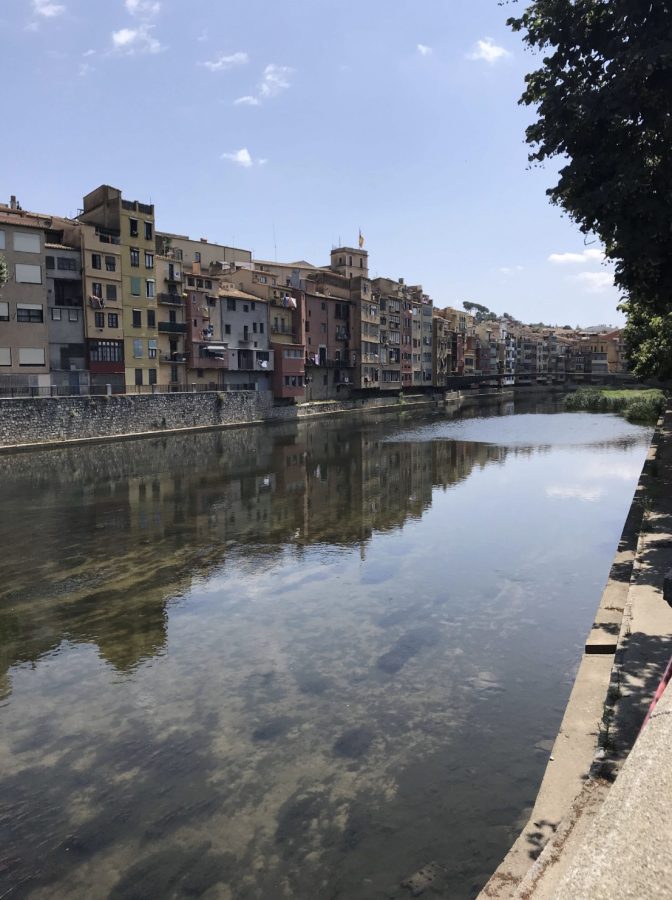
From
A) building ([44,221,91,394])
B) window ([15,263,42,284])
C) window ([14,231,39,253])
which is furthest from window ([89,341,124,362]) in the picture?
window ([14,231,39,253])

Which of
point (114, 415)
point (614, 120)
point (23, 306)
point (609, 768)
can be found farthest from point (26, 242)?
point (609, 768)

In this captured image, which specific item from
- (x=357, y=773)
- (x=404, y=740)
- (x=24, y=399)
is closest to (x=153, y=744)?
(x=357, y=773)

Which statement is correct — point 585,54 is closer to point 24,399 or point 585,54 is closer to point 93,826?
point 93,826

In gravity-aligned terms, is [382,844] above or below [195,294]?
below

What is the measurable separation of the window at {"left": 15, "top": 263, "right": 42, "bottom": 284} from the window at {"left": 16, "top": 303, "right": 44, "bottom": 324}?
1816mm

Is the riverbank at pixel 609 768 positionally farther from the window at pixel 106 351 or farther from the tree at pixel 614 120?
the window at pixel 106 351

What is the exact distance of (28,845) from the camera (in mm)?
8039

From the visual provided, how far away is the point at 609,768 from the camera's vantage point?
6938mm

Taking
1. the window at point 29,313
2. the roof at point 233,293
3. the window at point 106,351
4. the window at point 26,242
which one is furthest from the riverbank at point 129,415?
the window at point 26,242

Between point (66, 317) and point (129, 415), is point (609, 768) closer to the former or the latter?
point (129, 415)

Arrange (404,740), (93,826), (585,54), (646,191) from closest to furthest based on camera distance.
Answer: (93,826) < (404,740) < (646,191) < (585,54)

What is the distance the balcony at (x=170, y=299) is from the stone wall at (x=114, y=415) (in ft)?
32.8

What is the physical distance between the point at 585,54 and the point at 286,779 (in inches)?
631

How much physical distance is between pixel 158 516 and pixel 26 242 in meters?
35.7
